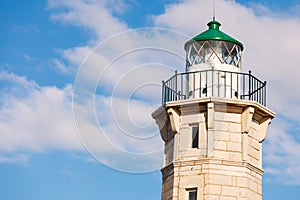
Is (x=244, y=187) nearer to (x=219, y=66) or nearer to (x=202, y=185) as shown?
(x=202, y=185)

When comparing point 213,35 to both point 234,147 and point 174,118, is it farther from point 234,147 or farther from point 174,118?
point 234,147

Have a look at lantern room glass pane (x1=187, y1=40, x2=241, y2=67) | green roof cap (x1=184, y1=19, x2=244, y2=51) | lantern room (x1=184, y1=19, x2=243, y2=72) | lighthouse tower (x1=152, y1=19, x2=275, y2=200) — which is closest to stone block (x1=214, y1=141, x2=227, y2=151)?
lighthouse tower (x1=152, y1=19, x2=275, y2=200)

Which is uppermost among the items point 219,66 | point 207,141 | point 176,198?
point 219,66

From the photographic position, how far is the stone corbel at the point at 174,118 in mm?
→ 27156

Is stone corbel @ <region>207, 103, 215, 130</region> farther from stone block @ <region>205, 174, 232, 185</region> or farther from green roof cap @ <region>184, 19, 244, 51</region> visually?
green roof cap @ <region>184, 19, 244, 51</region>

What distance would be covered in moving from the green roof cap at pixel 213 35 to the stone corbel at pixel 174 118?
231cm

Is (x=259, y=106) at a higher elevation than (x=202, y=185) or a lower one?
higher

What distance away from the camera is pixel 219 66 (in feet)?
90.7

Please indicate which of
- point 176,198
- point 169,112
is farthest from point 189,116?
A: point 176,198

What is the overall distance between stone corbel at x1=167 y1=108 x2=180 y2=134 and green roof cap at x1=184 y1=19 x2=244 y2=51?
231cm

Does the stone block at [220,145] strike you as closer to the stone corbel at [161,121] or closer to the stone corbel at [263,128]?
the stone corbel at [263,128]

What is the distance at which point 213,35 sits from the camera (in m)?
27.9

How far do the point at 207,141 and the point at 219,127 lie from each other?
1.76 feet

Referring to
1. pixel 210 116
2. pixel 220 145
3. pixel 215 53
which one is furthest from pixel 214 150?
pixel 215 53
